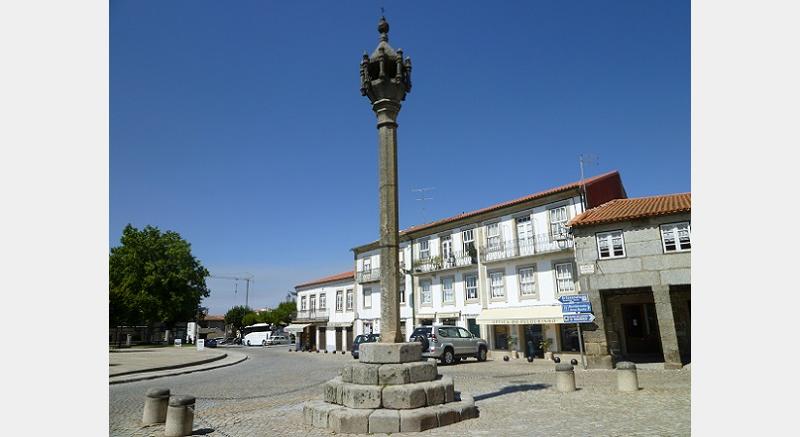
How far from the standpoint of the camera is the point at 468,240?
2655 cm

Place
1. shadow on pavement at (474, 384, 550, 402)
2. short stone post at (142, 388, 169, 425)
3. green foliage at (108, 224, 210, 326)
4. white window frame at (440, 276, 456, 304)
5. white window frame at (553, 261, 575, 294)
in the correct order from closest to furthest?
short stone post at (142, 388, 169, 425) → shadow on pavement at (474, 384, 550, 402) → white window frame at (553, 261, 575, 294) → white window frame at (440, 276, 456, 304) → green foliage at (108, 224, 210, 326)

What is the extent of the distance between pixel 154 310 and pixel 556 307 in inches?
1508

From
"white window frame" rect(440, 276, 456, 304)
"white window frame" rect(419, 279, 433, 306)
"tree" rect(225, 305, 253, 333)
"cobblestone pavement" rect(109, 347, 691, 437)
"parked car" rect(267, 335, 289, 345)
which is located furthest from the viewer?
"tree" rect(225, 305, 253, 333)

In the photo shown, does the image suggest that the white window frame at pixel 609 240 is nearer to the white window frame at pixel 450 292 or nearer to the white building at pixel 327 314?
the white window frame at pixel 450 292

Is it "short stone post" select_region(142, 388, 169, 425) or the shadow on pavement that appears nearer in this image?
"short stone post" select_region(142, 388, 169, 425)

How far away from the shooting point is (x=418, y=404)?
716 centimetres

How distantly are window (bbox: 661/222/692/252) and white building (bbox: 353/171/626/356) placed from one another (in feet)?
15.8

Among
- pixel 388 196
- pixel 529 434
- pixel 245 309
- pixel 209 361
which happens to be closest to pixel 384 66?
pixel 388 196

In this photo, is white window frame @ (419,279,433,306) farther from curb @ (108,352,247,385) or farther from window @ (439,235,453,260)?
curb @ (108,352,247,385)

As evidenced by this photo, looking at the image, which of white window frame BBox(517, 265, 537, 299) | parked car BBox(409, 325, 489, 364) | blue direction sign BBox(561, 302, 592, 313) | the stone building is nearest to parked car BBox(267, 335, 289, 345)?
A: parked car BBox(409, 325, 489, 364)

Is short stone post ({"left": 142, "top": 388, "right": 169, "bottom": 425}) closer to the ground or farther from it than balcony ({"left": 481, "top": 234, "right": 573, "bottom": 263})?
closer to the ground

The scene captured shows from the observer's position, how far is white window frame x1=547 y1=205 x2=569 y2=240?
858 inches

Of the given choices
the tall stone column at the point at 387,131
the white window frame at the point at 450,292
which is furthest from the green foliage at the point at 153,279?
the tall stone column at the point at 387,131

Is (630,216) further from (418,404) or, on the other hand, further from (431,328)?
(418,404)
